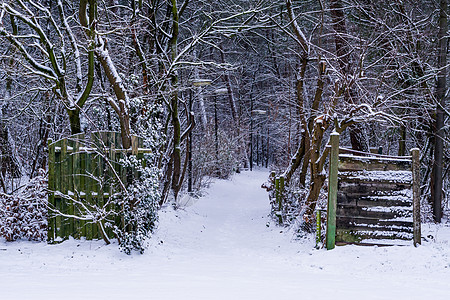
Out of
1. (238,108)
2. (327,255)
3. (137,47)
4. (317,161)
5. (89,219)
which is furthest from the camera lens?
(238,108)

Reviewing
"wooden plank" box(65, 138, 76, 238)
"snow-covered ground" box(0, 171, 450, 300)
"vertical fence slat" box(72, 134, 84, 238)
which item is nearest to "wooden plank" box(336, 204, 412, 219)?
"snow-covered ground" box(0, 171, 450, 300)

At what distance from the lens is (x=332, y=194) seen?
7.07 metres

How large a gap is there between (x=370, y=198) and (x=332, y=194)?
2.10 ft

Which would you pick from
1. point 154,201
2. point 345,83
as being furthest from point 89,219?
point 345,83

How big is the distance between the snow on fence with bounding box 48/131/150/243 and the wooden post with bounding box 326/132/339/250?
3.38m

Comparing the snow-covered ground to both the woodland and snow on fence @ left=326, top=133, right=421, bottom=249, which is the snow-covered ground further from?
the woodland

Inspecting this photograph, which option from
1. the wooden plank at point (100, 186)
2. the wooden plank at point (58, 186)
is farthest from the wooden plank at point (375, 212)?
the wooden plank at point (58, 186)

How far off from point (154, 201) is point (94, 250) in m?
1.32

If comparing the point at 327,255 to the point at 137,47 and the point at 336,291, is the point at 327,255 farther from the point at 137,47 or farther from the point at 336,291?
the point at 137,47

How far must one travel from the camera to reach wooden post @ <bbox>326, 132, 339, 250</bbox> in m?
7.06

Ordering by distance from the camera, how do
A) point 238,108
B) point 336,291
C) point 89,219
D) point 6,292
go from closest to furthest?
1. point 6,292
2. point 336,291
3. point 89,219
4. point 238,108

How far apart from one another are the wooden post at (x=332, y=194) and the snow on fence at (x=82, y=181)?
11.1ft

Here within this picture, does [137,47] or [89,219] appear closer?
[89,219]

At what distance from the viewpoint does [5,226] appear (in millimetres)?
7617
